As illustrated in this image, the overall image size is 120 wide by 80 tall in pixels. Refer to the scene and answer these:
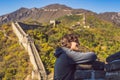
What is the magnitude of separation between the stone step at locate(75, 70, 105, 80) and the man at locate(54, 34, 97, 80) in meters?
0.29

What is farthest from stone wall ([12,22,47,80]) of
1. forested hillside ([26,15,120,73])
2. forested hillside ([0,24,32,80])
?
forested hillside ([0,24,32,80])

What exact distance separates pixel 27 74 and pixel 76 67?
54.4 m

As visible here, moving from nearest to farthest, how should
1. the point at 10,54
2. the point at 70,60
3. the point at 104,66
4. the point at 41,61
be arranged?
the point at 70,60, the point at 104,66, the point at 41,61, the point at 10,54

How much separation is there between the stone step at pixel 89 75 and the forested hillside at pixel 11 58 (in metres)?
53.2

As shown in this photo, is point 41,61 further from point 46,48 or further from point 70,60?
point 70,60

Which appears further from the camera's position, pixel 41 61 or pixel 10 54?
pixel 10 54

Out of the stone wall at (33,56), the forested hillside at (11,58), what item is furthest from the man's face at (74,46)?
the forested hillside at (11,58)

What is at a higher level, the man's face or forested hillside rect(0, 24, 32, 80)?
the man's face

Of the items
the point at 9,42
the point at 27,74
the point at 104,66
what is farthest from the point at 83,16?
the point at 104,66

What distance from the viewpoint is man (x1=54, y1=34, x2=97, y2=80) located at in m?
6.25

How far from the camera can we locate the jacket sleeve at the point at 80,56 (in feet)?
20.9

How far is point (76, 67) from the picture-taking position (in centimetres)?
657

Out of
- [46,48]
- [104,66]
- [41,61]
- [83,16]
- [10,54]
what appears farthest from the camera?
[83,16]

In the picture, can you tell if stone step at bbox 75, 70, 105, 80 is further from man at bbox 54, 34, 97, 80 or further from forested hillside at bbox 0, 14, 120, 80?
forested hillside at bbox 0, 14, 120, 80
